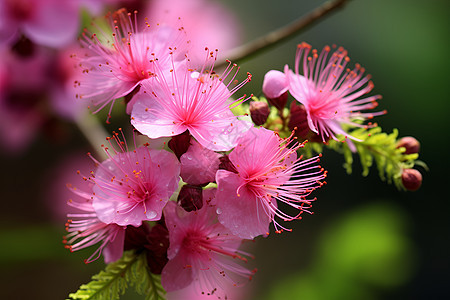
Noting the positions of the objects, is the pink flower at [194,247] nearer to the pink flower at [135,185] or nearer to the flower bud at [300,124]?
the pink flower at [135,185]

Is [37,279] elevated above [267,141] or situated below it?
below

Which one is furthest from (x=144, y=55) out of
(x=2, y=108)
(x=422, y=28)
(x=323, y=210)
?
(x=422, y=28)

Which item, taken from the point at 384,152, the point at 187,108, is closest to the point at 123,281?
the point at 187,108

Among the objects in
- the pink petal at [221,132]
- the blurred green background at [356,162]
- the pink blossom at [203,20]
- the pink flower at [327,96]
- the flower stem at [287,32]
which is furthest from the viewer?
the blurred green background at [356,162]

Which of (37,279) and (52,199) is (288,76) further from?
(37,279)

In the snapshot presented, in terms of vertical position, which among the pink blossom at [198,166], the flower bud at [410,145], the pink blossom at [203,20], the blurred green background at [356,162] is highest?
the pink blossom at [203,20]

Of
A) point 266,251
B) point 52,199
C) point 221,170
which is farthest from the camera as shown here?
point 266,251

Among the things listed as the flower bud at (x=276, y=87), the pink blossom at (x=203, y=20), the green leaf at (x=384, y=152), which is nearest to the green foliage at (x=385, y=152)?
the green leaf at (x=384, y=152)
